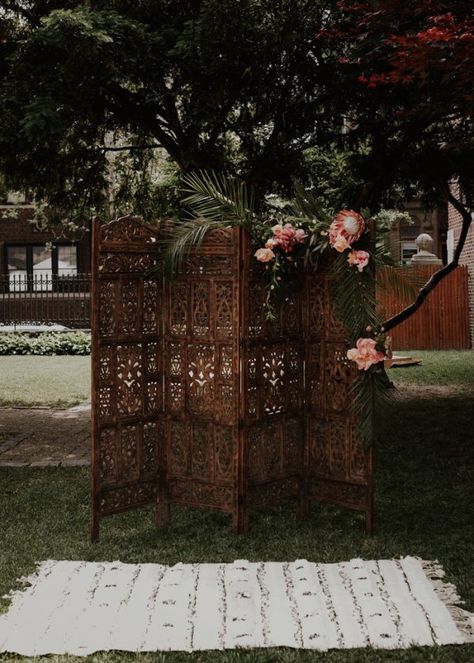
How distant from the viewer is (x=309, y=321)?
18.5ft

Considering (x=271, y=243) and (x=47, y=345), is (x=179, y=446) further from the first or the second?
(x=47, y=345)

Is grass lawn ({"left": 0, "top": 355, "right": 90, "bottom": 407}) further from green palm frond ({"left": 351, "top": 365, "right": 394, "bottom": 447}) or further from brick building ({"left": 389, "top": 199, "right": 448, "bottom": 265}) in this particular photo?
brick building ({"left": 389, "top": 199, "right": 448, "bottom": 265})

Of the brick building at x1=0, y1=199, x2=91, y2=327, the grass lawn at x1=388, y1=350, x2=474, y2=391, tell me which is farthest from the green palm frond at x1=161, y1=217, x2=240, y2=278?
the brick building at x1=0, y1=199, x2=91, y2=327

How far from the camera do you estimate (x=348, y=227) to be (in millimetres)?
5070

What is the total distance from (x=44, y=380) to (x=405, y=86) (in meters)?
8.73

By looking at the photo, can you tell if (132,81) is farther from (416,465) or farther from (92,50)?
(416,465)

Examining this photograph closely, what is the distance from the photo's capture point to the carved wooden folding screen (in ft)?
17.2

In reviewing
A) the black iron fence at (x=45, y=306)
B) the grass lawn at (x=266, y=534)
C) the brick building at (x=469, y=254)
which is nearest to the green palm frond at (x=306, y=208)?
the grass lawn at (x=266, y=534)

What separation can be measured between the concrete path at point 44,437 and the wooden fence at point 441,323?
1025 cm

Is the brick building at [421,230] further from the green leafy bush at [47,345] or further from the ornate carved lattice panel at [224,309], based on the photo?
the ornate carved lattice panel at [224,309]

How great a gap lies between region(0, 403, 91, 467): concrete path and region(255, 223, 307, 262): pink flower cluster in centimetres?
344

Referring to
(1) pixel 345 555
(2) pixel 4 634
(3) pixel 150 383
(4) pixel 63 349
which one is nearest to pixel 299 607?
(1) pixel 345 555

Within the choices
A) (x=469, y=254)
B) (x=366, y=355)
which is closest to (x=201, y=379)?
(x=366, y=355)

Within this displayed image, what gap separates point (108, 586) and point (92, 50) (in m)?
4.62
